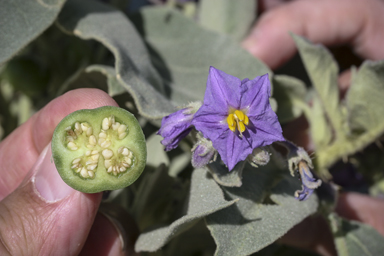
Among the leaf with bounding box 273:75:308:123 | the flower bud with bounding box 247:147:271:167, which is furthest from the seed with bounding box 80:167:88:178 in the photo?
the leaf with bounding box 273:75:308:123

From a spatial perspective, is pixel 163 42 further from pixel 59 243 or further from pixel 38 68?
pixel 59 243

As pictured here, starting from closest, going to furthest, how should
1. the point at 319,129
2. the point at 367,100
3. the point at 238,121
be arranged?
the point at 238,121
the point at 367,100
the point at 319,129

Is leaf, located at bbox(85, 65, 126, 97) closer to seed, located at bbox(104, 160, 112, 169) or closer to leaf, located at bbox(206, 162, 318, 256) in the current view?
seed, located at bbox(104, 160, 112, 169)

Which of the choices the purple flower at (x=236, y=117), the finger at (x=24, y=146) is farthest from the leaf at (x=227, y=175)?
the finger at (x=24, y=146)

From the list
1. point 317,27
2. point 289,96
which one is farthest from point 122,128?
point 317,27

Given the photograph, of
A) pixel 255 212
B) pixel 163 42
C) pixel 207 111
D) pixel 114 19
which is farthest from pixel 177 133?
pixel 163 42

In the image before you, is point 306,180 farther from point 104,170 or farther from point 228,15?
point 228,15

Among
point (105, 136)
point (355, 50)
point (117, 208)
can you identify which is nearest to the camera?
point (105, 136)
